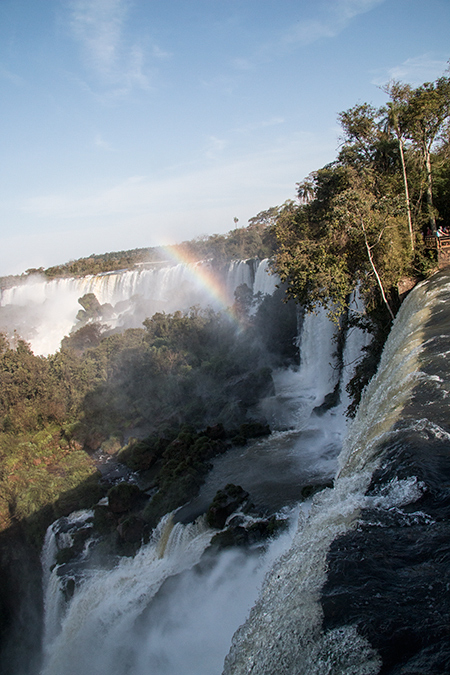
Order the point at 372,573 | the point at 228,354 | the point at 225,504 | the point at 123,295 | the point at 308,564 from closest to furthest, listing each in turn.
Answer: the point at 372,573
the point at 308,564
the point at 225,504
the point at 228,354
the point at 123,295

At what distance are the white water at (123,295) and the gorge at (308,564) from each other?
2027 cm

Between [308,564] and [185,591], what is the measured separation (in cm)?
563

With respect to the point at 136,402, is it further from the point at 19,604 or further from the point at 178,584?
the point at 178,584

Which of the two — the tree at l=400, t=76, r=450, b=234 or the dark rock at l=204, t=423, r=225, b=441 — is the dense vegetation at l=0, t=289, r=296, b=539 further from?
the tree at l=400, t=76, r=450, b=234

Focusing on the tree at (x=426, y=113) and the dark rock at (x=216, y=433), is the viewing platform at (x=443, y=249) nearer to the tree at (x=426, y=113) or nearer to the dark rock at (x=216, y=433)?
the tree at (x=426, y=113)

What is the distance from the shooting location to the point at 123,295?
1623 inches

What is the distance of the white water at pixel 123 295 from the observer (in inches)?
1388

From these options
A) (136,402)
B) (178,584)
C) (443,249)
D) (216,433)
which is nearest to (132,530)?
(178,584)

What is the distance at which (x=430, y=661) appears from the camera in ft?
6.63

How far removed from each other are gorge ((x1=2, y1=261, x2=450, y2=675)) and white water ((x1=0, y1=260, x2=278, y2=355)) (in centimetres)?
2027

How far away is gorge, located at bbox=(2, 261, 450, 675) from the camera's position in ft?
7.87

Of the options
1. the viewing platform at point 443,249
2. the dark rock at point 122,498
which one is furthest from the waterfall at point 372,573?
the viewing platform at point 443,249

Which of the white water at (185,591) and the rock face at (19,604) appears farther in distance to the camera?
the rock face at (19,604)

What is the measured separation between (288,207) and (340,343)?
5.79 metres
